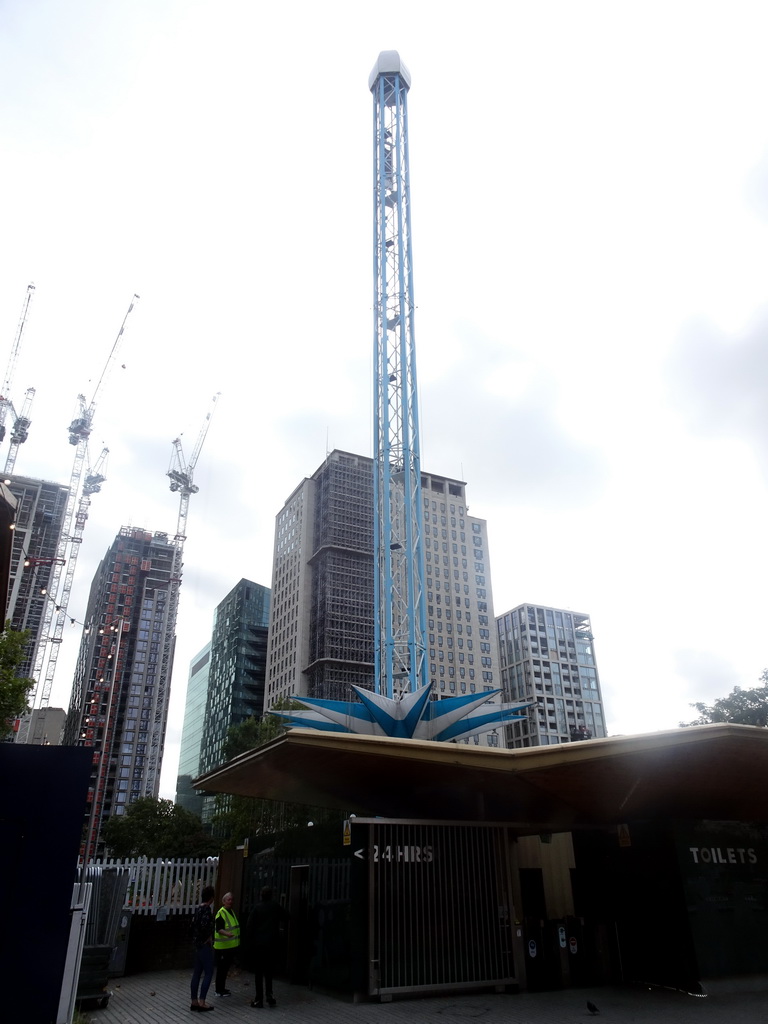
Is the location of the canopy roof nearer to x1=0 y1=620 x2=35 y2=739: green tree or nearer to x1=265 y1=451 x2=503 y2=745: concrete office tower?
x1=0 y1=620 x2=35 y2=739: green tree

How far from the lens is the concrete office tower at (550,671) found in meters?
135

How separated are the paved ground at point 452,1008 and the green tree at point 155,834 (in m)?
53.3

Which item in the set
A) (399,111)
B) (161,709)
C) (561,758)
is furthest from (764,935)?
(161,709)

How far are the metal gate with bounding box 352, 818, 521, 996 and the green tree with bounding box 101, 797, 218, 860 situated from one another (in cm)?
5398

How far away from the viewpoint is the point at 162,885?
17.1 m

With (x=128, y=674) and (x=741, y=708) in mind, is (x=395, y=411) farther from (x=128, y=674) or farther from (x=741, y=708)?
(x=128, y=674)

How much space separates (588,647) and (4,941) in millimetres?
149808

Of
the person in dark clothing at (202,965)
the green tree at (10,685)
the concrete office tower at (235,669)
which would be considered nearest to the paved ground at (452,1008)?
the person in dark clothing at (202,965)

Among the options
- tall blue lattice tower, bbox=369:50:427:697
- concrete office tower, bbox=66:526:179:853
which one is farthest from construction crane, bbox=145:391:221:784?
tall blue lattice tower, bbox=369:50:427:697

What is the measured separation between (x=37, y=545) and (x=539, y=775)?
466ft

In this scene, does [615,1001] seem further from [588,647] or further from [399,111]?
[588,647]

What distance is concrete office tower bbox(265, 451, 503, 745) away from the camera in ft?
341

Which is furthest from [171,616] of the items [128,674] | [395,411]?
[395,411]

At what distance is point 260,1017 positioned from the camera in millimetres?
10742
